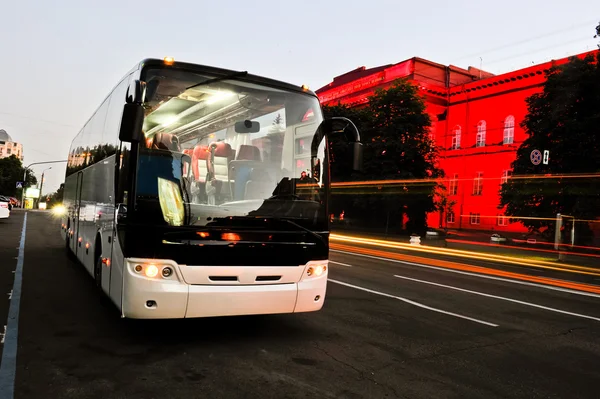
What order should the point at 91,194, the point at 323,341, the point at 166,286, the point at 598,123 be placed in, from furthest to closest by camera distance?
the point at 598,123
the point at 91,194
the point at 323,341
the point at 166,286

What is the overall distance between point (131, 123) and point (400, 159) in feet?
101

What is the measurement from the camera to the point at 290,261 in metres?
5.39

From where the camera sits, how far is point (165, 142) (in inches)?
201

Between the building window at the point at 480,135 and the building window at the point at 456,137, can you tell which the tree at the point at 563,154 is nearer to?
the building window at the point at 480,135

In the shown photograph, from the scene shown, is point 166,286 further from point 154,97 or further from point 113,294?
point 154,97

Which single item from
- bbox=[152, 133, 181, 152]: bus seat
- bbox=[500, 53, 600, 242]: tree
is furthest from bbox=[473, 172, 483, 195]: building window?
bbox=[152, 133, 181, 152]: bus seat

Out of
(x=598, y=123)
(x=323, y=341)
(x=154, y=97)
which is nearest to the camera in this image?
(x=154, y=97)

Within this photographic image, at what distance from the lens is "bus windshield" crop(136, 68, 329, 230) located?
5008 millimetres

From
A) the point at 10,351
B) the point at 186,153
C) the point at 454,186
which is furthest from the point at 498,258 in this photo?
the point at 454,186

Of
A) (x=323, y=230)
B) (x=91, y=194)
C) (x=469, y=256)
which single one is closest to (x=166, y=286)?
(x=323, y=230)

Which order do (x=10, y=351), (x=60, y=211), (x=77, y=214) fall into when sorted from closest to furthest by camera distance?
(x=10, y=351)
(x=77, y=214)
(x=60, y=211)

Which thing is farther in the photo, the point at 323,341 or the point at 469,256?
the point at 469,256

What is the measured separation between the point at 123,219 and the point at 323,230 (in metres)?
2.28

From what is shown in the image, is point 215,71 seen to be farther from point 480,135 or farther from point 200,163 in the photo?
point 480,135
